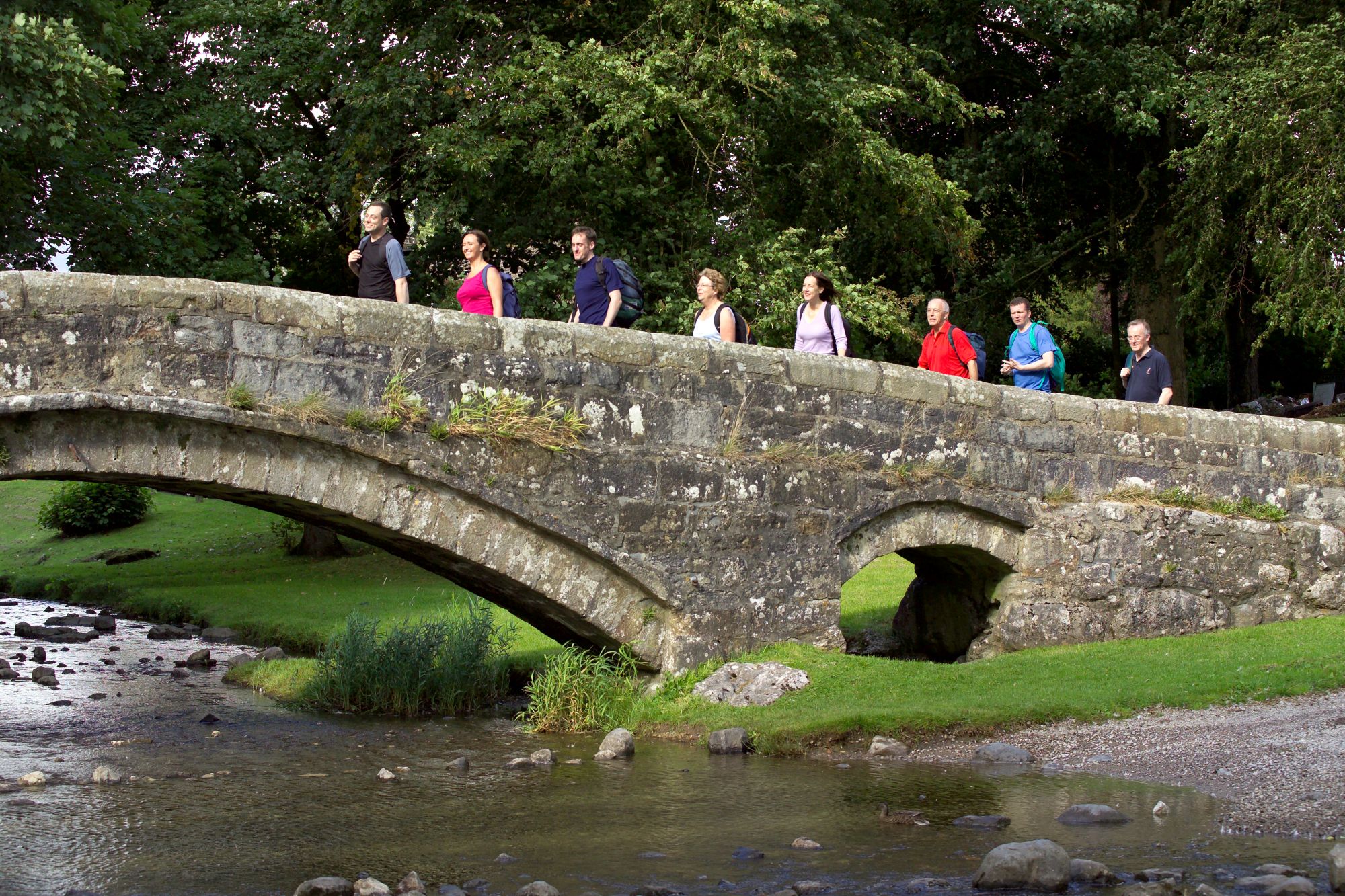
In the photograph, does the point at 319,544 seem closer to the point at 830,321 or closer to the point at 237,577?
the point at 237,577

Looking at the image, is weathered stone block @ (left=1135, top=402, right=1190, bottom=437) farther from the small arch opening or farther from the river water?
the river water

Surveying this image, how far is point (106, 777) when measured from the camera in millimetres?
7309

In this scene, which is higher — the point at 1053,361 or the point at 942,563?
the point at 1053,361

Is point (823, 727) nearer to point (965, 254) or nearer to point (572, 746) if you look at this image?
point (572, 746)

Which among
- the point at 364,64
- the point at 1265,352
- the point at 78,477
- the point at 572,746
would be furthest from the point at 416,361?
the point at 1265,352

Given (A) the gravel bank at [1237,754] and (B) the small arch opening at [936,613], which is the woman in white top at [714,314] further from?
(A) the gravel bank at [1237,754]

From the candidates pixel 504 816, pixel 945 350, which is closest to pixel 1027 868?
pixel 504 816

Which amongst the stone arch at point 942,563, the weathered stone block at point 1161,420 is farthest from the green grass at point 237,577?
the weathered stone block at point 1161,420

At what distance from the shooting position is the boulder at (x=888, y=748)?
790 cm

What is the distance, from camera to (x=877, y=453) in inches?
387

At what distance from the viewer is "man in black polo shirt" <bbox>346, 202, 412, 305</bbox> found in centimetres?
895

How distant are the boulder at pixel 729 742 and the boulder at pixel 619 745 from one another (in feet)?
1.65

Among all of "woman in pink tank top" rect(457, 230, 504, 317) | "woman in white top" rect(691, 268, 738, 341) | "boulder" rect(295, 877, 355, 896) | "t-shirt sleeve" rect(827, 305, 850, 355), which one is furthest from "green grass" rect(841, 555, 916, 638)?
"boulder" rect(295, 877, 355, 896)

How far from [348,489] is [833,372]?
3673mm
